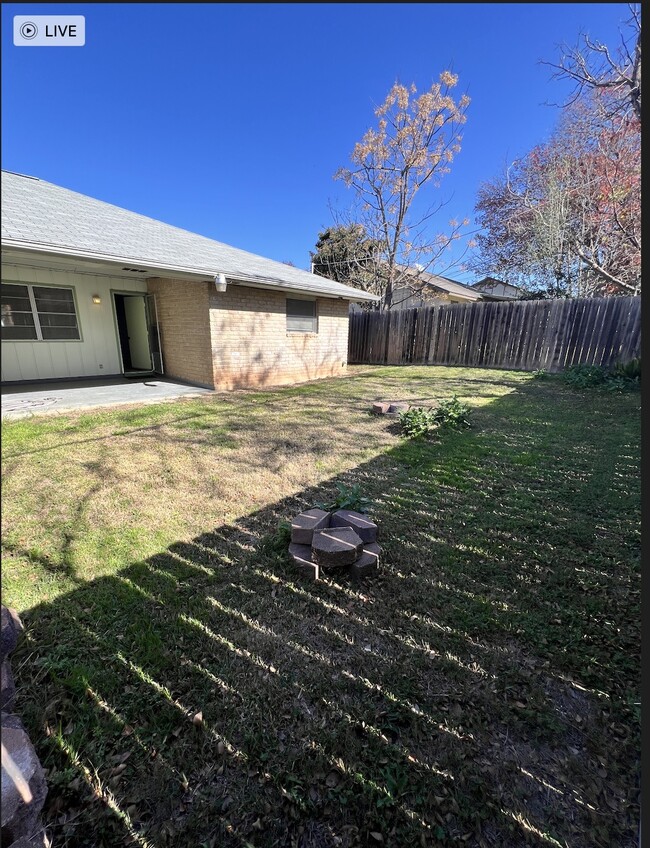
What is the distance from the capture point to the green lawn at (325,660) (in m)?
1.42

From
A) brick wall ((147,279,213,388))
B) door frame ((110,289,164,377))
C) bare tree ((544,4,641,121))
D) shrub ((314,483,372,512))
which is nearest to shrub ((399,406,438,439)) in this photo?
shrub ((314,483,372,512))

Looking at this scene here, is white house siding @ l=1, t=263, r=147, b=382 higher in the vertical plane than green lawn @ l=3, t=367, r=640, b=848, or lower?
higher

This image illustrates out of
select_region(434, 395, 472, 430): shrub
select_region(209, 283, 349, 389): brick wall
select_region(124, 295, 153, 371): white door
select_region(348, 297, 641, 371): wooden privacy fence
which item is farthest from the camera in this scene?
select_region(124, 295, 153, 371): white door

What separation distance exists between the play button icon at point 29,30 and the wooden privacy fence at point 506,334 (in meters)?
11.5

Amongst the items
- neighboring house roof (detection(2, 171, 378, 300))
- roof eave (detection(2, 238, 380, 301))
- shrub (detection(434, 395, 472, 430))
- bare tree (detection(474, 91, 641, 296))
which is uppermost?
bare tree (detection(474, 91, 641, 296))

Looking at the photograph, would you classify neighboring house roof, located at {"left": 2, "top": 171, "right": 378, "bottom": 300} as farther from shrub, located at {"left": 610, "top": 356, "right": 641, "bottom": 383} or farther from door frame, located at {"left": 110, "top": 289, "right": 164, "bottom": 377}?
shrub, located at {"left": 610, "top": 356, "right": 641, "bottom": 383}

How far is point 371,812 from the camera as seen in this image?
1411 millimetres

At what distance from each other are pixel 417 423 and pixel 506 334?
7746 mm

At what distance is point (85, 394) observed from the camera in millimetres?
7398

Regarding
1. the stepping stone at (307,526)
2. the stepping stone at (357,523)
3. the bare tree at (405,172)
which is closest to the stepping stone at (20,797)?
the stepping stone at (307,526)

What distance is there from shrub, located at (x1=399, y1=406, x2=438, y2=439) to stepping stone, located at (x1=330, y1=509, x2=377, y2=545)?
264 centimetres

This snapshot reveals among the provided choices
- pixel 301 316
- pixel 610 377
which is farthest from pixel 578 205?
pixel 301 316

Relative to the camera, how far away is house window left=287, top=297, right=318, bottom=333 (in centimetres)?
992

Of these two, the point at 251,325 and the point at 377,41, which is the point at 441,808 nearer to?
the point at 377,41
